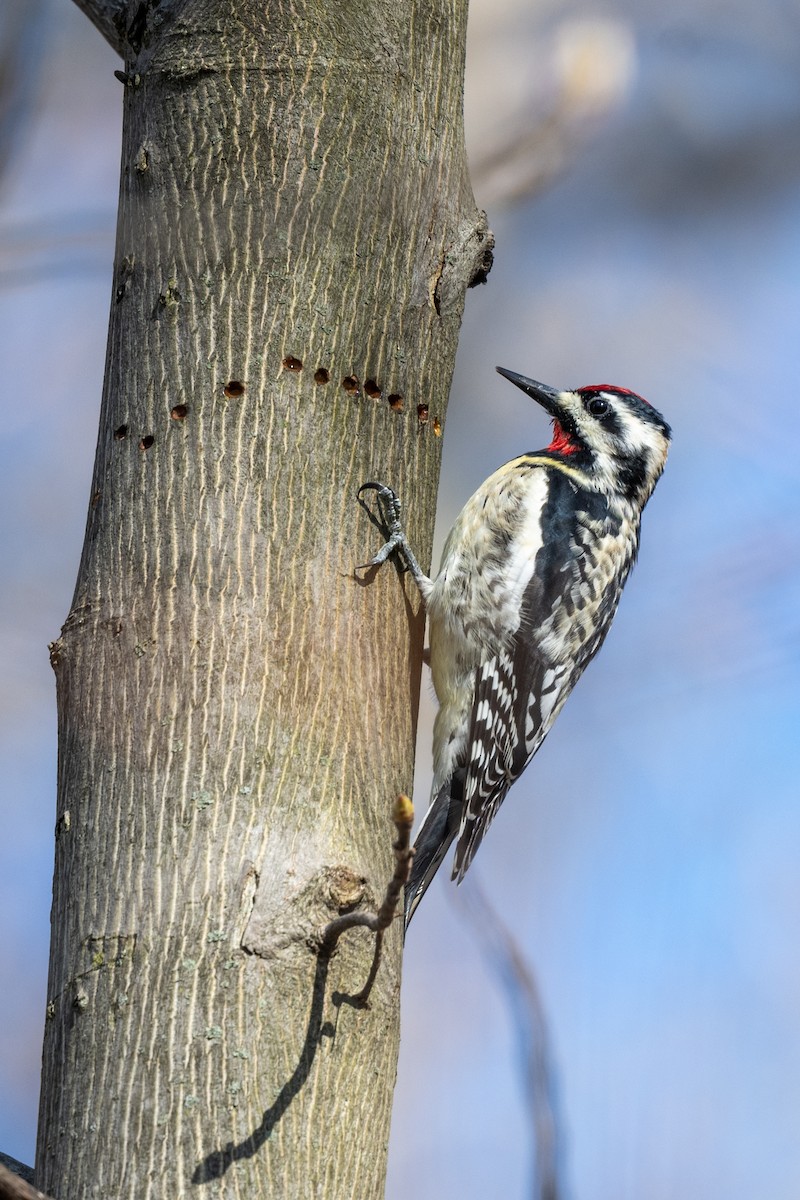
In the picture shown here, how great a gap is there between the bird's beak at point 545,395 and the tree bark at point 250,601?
142 centimetres

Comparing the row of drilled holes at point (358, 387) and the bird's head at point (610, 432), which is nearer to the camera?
the row of drilled holes at point (358, 387)

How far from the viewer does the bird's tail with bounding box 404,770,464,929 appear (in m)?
3.13

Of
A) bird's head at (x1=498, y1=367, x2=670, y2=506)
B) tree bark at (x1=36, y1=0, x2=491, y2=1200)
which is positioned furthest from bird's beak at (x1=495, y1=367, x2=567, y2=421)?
tree bark at (x1=36, y1=0, x2=491, y2=1200)

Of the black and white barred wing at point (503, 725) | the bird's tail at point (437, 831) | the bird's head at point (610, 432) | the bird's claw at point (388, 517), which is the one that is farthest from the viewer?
the bird's head at point (610, 432)

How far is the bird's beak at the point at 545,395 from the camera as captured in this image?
391 centimetres

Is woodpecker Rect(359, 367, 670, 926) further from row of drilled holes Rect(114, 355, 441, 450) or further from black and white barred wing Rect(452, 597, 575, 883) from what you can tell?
row of drilled holes Rect(114, 355, 441, 450)

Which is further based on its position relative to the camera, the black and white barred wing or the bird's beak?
the bird's beak

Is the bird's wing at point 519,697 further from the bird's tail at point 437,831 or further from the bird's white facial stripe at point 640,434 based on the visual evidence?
the bird's white facial stripe at point 640,434

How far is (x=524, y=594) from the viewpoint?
11.4ft

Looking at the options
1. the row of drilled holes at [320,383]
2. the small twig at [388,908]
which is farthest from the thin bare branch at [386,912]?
the row of drilled holes at [320,383]

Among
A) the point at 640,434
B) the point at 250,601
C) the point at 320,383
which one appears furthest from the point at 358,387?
the point at 640,434

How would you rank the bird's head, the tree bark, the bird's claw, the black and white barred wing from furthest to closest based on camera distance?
the bird's head, the black and white barred wing, the bird's claw, the tree bark

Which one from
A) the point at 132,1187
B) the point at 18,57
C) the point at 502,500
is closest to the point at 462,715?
the point at 502,500

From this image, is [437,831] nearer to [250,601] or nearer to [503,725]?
[503,725]
